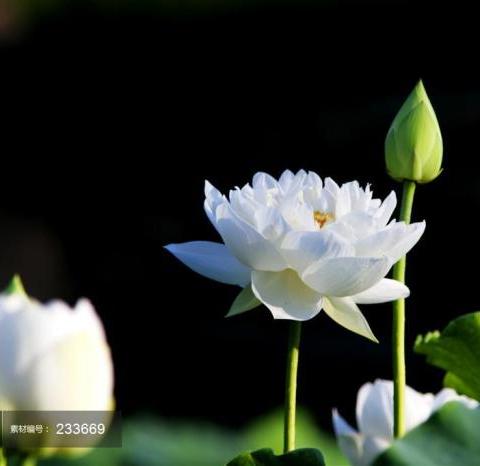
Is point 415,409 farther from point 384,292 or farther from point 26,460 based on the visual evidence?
point 26,460

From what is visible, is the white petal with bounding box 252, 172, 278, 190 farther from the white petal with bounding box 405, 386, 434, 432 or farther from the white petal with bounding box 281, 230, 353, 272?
the white petal with bounding box 405, 386, 434, 432

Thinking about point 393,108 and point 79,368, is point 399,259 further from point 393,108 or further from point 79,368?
point 393,108

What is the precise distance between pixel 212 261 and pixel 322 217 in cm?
7

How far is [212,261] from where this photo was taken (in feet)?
1.97

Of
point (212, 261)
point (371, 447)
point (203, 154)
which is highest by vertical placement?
point (203, 154)

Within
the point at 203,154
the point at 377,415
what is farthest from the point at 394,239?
the point at 203,154

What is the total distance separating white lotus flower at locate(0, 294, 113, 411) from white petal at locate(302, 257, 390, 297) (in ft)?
0.46

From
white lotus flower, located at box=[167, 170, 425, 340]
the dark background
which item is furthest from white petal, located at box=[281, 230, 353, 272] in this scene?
the dark background

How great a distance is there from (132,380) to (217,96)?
3.50ft

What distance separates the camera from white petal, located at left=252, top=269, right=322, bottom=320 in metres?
0.58

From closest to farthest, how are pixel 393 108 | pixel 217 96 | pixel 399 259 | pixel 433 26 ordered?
pixel 399 259 < pixel 393 108 < pixel 433 26 < pixel 217 96

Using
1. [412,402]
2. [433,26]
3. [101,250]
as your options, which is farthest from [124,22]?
[412,402]

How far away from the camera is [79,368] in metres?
0.46

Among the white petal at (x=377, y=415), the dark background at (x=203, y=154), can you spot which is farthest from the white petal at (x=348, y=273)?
the dark background at (x=203, y=154)
